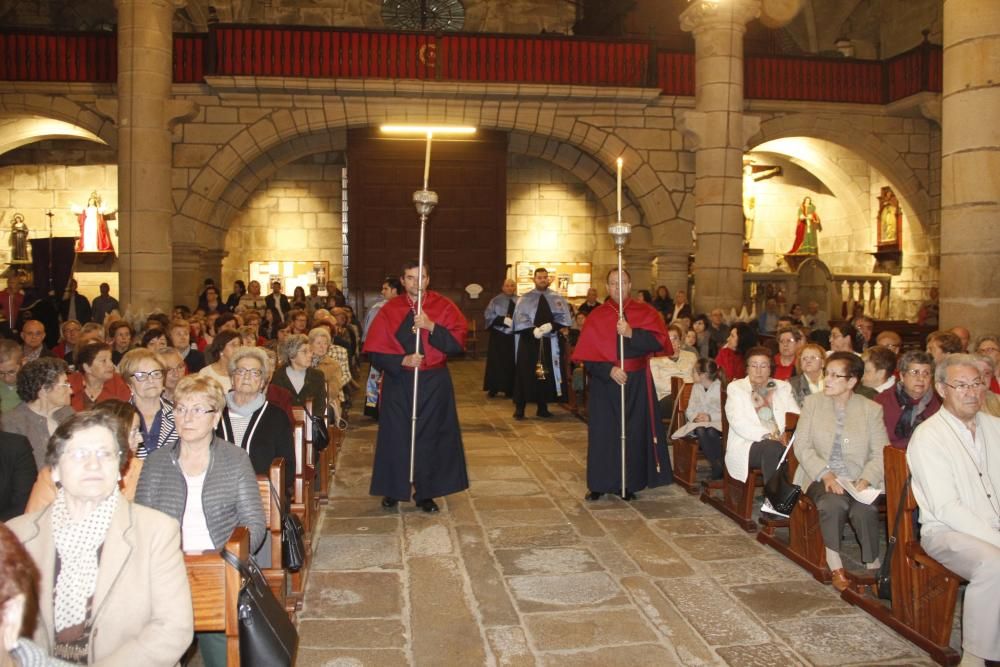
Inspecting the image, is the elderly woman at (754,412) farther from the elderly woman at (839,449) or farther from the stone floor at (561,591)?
the elderly woman at (839,449)

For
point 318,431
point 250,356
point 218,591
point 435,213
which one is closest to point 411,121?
point 435,213

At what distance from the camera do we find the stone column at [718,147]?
12.4 m

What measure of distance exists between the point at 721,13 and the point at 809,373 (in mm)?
7639

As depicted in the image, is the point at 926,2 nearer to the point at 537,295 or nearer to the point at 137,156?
the point at 537,295

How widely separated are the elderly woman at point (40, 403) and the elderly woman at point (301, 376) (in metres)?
2.09

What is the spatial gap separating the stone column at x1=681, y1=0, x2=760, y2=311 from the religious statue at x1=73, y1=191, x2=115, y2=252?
11.5m

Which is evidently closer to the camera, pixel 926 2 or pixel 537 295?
pixel 537 295

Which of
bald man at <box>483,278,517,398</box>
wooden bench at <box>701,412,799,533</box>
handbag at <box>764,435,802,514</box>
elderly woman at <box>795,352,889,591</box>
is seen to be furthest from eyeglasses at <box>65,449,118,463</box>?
bald man at <box>483,278,517,398</box>

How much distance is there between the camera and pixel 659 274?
51.7ft

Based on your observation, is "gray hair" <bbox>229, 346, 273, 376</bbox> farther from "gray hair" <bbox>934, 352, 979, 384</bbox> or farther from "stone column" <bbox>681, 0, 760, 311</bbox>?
"stone column" <bbox>681, 0, 760, 311</bbox>

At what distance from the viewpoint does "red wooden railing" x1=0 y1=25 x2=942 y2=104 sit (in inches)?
553

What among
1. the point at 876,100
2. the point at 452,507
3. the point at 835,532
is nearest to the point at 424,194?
the point at 452,507

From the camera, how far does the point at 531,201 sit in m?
19.5

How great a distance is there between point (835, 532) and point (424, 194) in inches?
130
